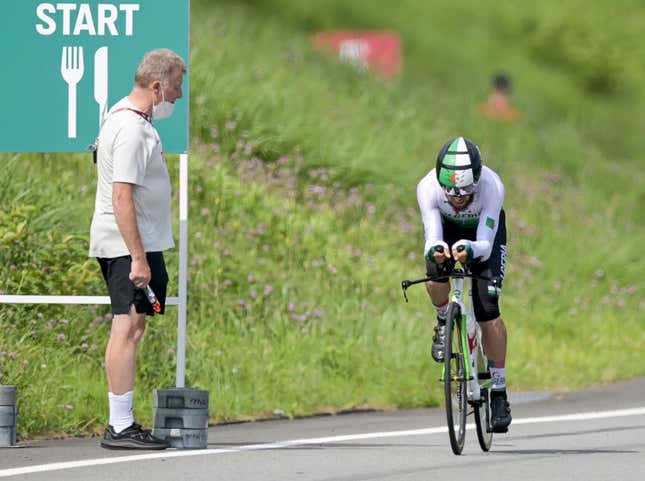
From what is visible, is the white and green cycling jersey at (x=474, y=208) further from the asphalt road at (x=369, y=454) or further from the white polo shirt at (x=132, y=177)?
the white polo shirt at (x=132, y=177)

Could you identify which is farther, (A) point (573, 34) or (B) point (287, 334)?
(A) point (573, 34)

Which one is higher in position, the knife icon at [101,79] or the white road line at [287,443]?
the knife icon at [101,79]

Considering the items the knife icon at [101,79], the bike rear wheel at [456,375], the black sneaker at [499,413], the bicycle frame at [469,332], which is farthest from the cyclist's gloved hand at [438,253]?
the knife icon at [101,79]

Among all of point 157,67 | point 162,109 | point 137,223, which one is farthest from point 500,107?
point 137,223

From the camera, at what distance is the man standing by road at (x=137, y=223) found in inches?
339

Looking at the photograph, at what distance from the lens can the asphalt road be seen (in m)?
7.84

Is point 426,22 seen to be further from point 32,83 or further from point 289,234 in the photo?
point 32,83

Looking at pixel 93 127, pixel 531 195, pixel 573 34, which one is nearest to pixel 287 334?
pixel 93 127

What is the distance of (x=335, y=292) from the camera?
45.7 feet

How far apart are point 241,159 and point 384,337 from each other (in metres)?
3.57

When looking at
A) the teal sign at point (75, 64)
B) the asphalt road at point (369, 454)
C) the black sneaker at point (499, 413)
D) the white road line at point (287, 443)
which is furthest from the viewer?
the teal sign at point (75, 64)

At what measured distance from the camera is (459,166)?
337 inches

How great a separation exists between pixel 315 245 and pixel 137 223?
248 inches

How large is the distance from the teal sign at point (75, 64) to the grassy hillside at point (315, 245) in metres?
1.71
